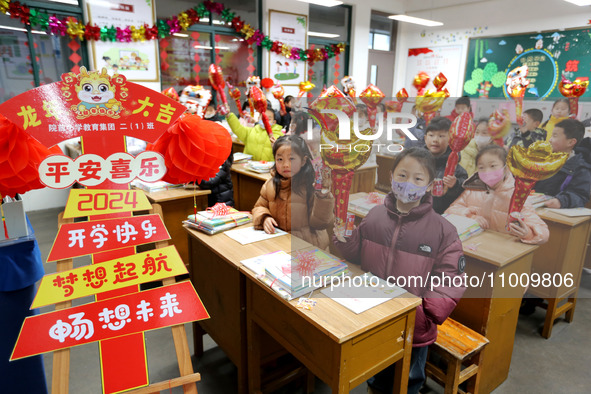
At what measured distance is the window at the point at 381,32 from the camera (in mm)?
7772

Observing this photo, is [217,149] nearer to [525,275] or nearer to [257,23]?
[525,275]

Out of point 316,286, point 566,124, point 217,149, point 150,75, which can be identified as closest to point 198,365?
point 316,286

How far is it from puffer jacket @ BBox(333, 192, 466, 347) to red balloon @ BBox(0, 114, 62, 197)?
3.22 ft

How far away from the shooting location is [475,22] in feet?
22.3

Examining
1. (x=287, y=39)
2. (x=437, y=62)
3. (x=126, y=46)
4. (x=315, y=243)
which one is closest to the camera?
(x=315, y=243)

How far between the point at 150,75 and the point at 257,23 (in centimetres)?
209

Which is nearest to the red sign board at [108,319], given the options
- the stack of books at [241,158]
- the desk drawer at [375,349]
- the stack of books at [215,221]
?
the desk drawer at [375,349]

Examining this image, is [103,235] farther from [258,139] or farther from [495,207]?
[258,139]

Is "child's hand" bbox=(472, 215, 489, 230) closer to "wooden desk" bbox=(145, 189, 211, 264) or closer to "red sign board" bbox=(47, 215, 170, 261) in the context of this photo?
"red sign board" bbox=(47, 215, 170, 261)

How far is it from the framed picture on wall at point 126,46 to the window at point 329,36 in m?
2.91

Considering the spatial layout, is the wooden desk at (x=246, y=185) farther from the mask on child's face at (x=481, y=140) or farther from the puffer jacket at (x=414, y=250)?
the mask on child's face at (x=481, y=140)

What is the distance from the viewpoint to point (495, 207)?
975mm

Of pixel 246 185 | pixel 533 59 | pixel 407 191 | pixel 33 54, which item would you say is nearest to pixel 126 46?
pixel 33 54

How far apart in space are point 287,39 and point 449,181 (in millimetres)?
6277
